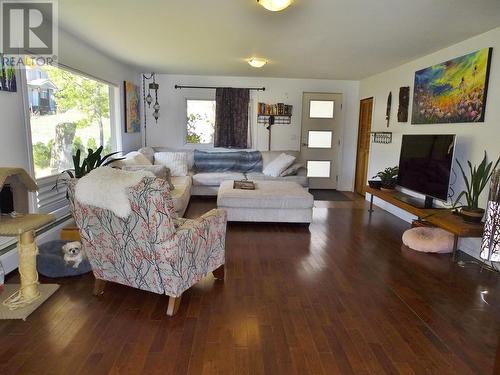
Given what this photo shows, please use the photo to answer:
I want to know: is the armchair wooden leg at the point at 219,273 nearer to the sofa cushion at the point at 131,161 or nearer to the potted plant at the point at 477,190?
the sofa cushion at the point at 131,161

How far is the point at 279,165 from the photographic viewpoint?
6.00m

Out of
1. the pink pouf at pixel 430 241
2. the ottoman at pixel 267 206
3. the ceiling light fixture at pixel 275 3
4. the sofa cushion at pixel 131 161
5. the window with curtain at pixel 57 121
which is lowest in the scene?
the pink pouf at pixel 430 241

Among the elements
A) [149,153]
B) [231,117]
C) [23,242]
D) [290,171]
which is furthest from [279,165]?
[23,242]

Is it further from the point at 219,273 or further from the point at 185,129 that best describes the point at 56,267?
the point at 185,129

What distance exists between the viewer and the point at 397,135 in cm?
511

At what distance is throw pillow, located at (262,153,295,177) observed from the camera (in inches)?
234

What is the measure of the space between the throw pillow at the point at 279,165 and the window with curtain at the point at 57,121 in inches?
115

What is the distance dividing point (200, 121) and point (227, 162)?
3.91 ft

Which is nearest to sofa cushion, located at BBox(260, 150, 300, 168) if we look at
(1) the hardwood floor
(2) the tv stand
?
(2) the tv stand

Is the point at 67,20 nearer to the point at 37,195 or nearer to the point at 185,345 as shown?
the point at 37,195

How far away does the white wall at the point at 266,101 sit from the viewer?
22.2 ft

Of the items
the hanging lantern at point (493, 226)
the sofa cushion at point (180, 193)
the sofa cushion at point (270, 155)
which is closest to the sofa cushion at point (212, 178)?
the sofa cushion at point (180, 193)

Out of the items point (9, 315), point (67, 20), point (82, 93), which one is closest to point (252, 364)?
point (9, 315)

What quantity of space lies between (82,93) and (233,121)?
3.09 metres
